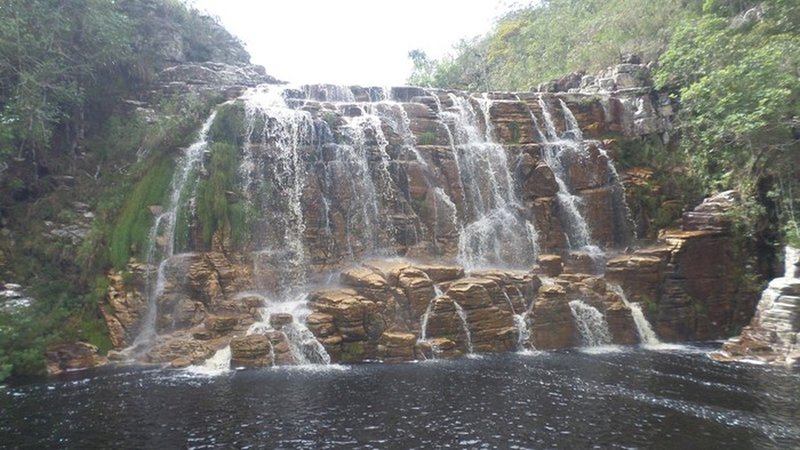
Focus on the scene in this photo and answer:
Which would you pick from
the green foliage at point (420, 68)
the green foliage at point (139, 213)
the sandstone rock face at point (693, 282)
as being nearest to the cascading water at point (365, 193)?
the green foliage at point (139, 213)

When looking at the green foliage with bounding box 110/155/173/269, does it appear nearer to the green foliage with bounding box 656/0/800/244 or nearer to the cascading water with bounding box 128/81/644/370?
the cascading water with bounding box 128/81/644/370

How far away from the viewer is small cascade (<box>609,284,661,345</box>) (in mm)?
18641

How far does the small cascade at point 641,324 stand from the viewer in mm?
18641

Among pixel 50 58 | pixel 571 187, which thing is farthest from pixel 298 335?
pixel 50 58

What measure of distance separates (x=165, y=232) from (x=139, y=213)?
1.29m

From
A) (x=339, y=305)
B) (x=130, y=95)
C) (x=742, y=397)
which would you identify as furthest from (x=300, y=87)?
(x=742, y=397)

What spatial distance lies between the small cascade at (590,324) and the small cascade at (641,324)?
127 centimetres

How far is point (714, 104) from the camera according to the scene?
1988 centimetres

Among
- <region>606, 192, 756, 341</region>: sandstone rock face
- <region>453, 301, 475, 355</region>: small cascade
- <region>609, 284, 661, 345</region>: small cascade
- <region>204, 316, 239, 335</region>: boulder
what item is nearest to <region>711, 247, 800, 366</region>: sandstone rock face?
<region>609, 284, 661, 345</region>: small cascade

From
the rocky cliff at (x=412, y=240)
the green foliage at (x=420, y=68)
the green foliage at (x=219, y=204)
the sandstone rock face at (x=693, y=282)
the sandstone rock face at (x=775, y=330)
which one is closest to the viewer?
the sandstone rock face at (x=775, y=330)

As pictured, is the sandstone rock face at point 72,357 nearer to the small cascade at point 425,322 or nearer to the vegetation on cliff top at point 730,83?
the small cascade at point 425,322

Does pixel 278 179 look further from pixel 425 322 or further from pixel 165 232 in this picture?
pixel 425 322

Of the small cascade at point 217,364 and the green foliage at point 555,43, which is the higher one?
the green foliage at point 555,43

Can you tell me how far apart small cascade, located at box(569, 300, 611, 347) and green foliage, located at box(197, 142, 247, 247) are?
517 inches
